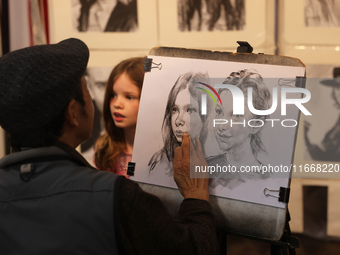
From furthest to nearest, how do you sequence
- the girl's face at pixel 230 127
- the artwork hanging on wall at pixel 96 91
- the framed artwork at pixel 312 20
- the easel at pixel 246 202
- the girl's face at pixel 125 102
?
the artwork hanging on wall at pixel 96 91, the framed artwork at pixel 312 20, the girl's face at pixel 125 102, the girl's face at pixel 230 127, the easel at pixel 246 202

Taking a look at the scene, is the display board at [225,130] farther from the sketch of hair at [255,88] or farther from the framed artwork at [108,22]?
the framed artwork at [108,22]

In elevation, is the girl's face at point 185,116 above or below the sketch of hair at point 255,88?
below

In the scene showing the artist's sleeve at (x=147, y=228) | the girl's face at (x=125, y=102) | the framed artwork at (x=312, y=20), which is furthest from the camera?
the framed artwork at (x=312, y=20)

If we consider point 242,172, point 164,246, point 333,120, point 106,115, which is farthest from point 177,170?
point 333,120

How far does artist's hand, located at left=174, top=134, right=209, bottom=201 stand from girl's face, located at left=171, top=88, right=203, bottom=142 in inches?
1.4

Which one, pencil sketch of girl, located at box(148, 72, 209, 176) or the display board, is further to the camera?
pencil sketch of girl, located at box(148, 72, 209, 176)

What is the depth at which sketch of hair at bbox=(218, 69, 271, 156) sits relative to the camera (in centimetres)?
101

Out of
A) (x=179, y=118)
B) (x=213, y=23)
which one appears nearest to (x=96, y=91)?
(x=213, y=23)

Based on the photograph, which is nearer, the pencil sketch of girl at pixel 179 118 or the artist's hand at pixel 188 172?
the artist's hand at pixel 188 172

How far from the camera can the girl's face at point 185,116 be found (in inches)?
42.6

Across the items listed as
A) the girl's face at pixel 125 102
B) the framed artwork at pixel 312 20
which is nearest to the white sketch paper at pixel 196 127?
the girl's face at pixel 125 102

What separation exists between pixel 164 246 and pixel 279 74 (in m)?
0.68

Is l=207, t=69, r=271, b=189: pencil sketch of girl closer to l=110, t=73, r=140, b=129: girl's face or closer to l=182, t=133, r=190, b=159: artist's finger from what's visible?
l=182, t=133, r=190, b=159: artist's finger

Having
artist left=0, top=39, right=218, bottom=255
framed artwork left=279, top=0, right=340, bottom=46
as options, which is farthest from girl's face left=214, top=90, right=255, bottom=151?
framed artwork left=279, top=0, right=340, bottom=46
